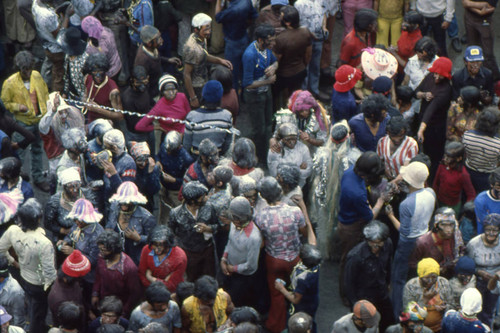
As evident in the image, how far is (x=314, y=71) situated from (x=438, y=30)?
178 centimetres

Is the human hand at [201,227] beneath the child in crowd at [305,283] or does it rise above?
above

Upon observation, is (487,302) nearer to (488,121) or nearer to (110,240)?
(488,121)

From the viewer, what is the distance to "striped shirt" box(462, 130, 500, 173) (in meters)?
10.3

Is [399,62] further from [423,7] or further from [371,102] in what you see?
[371,102]

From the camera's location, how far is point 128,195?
9.11m

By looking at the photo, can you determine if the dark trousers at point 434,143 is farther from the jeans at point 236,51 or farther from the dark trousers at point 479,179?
the jeans at point 236,51

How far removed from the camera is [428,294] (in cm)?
874

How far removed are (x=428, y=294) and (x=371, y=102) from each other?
238cm

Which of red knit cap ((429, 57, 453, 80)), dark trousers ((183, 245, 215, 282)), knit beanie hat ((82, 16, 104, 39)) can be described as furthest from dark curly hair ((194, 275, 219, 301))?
knit beanie hat ((82, 16, 104, 39))

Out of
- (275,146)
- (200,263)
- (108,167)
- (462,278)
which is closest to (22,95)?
(108,167)

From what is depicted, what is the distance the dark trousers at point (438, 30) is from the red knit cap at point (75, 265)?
6.51m

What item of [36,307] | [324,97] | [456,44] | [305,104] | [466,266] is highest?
[305,104]

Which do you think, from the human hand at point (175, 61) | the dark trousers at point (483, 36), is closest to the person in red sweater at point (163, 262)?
the human hand at point (175, 61)

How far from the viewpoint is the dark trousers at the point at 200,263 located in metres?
9.48
